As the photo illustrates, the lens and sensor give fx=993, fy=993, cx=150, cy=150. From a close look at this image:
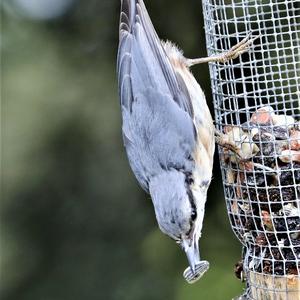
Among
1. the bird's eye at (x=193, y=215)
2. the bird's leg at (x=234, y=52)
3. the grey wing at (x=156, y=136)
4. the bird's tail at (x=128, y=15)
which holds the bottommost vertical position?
the bird's eye at (x=193, y=215)

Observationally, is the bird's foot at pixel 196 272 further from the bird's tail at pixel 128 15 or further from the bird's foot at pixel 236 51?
the bird's tail at pixel 128 15

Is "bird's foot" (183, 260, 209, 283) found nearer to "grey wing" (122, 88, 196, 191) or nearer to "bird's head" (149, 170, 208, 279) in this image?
"bird's head" (149, 170, 208, 279)

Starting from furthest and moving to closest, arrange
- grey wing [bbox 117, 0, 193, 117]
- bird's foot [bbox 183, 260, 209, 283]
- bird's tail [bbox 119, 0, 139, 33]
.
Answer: bird's tail [bbox 119, 0, 139, 33] → grey wing [bbox 117, 0, 193, 117] → bird's foot [bbox 183, 260, 209, 283]

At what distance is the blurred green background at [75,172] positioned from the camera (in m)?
7.27

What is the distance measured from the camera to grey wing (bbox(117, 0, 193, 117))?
5367mm

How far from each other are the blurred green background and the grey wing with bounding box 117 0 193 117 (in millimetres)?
1549

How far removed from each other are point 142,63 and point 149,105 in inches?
9.9

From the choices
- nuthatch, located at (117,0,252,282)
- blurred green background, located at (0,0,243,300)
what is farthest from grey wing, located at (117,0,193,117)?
blurred green background, located at (0,0,243,300)

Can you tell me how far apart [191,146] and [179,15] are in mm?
1981

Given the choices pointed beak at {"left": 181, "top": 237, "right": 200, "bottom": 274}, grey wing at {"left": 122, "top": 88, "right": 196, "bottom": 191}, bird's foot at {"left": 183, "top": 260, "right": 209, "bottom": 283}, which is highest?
grey wing at {"left": 122, "top": 88, "right": 196, "bottom": 191}

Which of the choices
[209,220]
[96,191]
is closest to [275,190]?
[209,220]

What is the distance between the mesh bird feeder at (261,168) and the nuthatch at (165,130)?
0.12 m

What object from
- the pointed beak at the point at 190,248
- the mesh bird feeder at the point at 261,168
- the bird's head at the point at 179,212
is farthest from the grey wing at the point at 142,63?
the pointed beak at the point at 190,248

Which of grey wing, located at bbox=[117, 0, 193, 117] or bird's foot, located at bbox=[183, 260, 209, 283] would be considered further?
grey wing, located at bbox=[117, 0, 193, 117]
